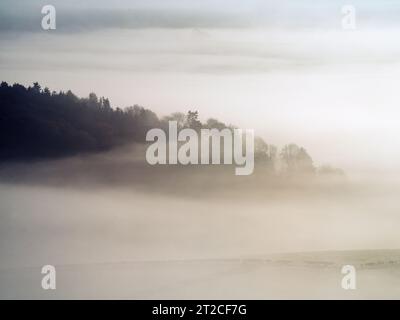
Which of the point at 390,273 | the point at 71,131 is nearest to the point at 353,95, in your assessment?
the point at 390,273

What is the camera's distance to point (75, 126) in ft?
10.4

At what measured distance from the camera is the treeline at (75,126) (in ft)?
10.4

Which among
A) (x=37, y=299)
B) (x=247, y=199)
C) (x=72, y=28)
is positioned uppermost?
(x=72, y=28)

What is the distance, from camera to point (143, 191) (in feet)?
10.5

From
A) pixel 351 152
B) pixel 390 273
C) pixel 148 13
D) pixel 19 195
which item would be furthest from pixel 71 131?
pixel 390 273

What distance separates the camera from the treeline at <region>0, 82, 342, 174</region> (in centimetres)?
318

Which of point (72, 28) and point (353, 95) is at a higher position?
point (72, 28)

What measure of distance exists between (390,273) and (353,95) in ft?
2.81

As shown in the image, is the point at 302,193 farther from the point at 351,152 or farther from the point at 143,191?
the point at 143,191

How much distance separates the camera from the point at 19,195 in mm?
3188

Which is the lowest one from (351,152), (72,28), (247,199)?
(247,199)

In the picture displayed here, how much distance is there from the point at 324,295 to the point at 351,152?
69cm

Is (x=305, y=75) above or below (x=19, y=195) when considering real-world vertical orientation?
above

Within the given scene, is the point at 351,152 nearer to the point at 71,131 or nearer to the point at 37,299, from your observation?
the point at 71,131
